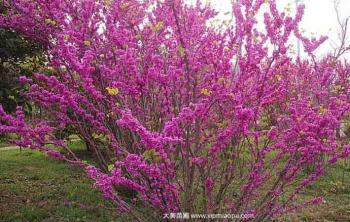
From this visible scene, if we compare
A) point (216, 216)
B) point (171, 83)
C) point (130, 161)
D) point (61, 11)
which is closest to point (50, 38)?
point (61, 11)

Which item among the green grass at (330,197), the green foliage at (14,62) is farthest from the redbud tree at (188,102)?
the green grass at (330,197)

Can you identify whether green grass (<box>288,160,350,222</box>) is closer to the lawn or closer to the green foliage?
the lawn

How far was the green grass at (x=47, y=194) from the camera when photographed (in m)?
5.33

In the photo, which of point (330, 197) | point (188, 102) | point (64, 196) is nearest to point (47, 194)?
point (64, 196)

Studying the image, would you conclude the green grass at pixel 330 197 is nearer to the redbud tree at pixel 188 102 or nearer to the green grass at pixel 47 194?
the redbud tree at pixel 188 102

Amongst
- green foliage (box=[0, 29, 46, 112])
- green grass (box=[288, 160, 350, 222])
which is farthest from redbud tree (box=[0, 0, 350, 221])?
green grass (box=[288, 160, 350, 222])

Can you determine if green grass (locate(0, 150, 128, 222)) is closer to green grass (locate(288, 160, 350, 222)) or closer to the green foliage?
the green foliage

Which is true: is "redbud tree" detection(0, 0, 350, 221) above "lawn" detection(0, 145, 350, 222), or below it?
above

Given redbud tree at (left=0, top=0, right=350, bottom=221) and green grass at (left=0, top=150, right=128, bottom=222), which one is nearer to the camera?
redbud tree at (left=0, top=0, right=350, bottom=221)

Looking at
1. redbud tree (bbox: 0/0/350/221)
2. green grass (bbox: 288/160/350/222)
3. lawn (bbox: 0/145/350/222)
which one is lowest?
green grass (bbox: 288/160/350/222)

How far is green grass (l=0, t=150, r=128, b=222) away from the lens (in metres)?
5.33

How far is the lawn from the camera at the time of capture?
17.6ft

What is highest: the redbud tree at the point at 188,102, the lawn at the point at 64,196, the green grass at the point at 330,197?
the redbud tree at the point at 188,102

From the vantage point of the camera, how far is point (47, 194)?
650cm
